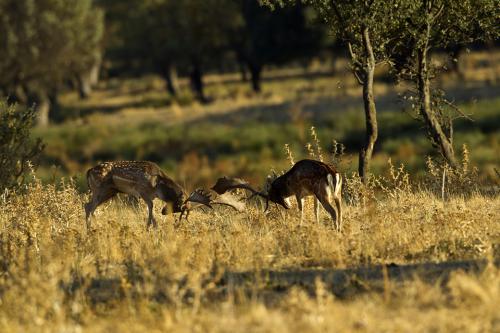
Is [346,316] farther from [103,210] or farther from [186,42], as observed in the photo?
[186,42]

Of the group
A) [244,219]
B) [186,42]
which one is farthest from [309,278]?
[186,42]

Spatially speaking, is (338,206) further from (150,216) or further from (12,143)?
(12,143)

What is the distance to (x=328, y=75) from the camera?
3024 inches

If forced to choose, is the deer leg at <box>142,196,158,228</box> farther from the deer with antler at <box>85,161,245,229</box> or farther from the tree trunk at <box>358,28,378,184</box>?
the tree trunk at <box>358,28,378,184</box>

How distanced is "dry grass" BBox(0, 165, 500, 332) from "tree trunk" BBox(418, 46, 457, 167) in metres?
2.70

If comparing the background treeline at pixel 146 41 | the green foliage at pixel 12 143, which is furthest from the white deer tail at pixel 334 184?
the background treeline at pixel 146 41

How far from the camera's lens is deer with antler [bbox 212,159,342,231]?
14.3 meters

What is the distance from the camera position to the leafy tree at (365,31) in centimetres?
1753

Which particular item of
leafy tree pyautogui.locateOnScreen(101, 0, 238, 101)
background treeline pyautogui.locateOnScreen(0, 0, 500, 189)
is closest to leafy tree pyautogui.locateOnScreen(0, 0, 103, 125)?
background treeline pyautogui.locateOnScreen(0, 0, 500, 189)

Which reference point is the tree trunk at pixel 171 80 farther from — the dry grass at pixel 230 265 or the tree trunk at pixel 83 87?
the dry grass at pixel 230 265

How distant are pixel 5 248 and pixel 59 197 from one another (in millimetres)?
3135

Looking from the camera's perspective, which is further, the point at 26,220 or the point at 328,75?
the point at 328,75

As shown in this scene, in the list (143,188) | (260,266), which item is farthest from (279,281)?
(143,188)

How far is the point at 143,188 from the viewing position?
608 inches
